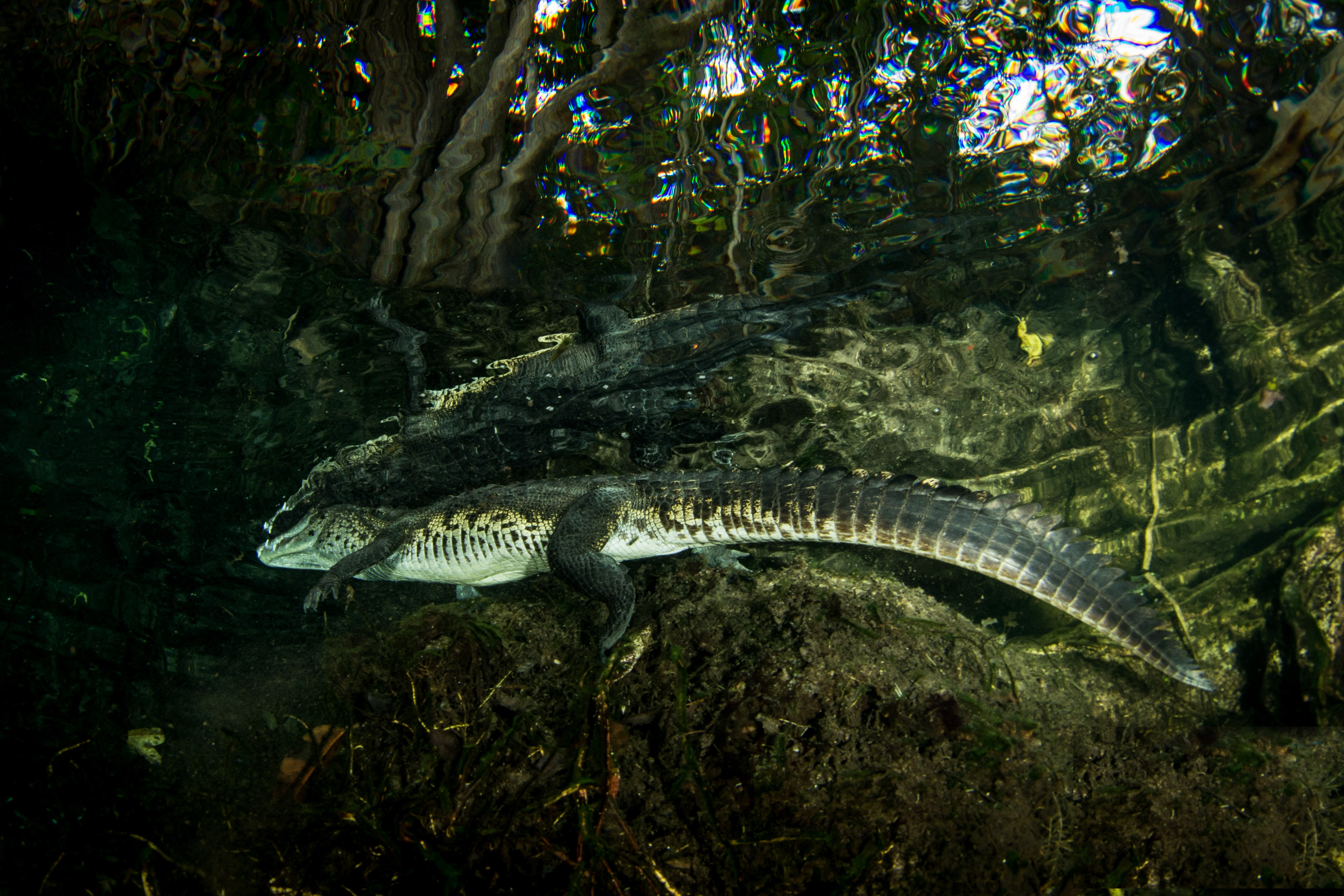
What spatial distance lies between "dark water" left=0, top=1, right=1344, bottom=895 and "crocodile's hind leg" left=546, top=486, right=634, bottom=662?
0.67ft

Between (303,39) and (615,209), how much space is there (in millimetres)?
2326

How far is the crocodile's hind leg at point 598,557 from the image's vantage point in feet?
13.9

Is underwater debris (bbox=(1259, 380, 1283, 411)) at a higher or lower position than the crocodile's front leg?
higher

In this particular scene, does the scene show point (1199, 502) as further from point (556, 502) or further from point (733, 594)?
point (556, 502)

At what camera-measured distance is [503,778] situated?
3176 mm

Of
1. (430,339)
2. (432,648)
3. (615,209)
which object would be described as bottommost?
(432,648)

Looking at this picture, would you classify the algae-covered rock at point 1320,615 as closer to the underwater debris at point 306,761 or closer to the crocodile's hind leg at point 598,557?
the crocodile's hind leg at point 598,557

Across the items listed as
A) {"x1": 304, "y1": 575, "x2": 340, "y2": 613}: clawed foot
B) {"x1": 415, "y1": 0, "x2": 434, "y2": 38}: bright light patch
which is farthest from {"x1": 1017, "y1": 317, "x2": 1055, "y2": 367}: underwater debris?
{"x1": 304, "y1": 575, "x2": 340, "y2": 613}: clawed foot

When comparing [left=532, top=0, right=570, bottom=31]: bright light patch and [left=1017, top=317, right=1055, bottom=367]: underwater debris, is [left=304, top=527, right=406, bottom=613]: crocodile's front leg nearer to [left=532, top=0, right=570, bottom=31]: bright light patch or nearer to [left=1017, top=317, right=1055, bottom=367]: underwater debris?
[left=532, top=0, right=570, bottom=31]: bright light patch

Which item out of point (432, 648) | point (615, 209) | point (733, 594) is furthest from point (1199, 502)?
point (432, 648)

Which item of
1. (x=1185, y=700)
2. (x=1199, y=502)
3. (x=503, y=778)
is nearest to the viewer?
(x=503, y=778)

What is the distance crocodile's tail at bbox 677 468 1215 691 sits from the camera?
3.90 meters

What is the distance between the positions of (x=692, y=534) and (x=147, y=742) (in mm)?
6011

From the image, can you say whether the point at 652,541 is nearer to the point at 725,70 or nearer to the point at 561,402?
the point at 561,402
